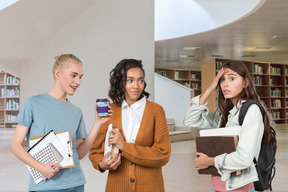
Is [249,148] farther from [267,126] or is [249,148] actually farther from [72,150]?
[72,150]

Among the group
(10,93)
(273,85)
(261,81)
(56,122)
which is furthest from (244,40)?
(10,93)

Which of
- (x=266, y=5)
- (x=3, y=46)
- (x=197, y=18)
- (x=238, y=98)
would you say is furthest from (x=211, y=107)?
(x=238, y=98)

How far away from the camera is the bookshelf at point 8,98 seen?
1227cm

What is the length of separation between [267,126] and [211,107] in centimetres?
753

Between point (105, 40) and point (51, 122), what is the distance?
460cm

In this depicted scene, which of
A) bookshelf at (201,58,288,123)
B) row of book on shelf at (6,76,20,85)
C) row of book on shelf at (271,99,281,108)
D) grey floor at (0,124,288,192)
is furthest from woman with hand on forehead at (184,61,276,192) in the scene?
row of book on shelf at (6,76,20,85)

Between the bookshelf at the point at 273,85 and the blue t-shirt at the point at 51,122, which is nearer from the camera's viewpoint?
the blue t-shirt at the point at 51,122

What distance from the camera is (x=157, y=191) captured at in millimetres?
1477

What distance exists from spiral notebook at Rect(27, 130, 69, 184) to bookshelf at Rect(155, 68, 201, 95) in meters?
14.2

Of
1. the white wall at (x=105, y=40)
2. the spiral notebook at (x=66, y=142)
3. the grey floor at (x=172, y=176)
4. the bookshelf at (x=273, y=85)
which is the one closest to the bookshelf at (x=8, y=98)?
the grey floor at (x=172, y=176)

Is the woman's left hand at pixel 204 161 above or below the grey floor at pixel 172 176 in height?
above

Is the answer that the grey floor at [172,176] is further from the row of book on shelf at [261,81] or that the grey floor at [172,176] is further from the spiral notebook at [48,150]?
the row of book on shelf at [261,81]

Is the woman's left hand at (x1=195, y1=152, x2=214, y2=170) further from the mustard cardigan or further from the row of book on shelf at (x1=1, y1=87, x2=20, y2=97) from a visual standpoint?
the row of book on shelf at (x1=1, y1=87, x2=20, y2=97)

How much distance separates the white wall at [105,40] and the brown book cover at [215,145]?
4.33 m
